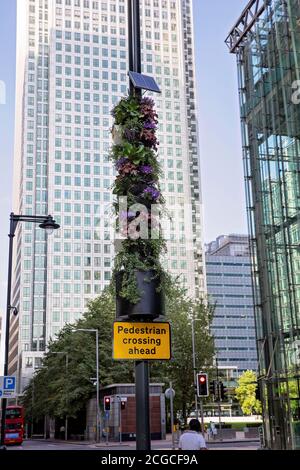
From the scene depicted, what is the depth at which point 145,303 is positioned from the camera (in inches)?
260

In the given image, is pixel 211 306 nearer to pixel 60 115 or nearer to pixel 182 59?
pixel 60 115

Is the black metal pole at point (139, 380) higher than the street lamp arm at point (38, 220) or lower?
lower

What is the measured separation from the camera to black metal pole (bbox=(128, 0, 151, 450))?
6.16m

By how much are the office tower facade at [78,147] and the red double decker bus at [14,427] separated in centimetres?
7402

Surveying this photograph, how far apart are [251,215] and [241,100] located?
700 centimetres

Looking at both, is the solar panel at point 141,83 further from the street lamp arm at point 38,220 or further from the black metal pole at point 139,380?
the street lamp arm at point 38,220

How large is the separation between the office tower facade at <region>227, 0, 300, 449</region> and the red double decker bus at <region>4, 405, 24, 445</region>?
3053 cm

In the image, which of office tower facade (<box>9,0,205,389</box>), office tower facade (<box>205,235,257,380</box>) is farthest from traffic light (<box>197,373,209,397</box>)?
office tower facade (<box>205,235,257,380</box>)

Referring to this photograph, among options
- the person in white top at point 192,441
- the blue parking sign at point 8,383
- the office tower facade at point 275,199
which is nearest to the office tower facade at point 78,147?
the office tower facade at point 275,199

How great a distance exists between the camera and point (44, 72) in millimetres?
150000

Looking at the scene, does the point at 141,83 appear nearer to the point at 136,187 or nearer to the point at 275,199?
the point at 136,187

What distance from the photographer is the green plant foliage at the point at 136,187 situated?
→ 695 cm

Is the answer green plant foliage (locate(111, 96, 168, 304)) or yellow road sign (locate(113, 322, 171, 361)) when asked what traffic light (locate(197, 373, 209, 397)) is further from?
yellow road sign (locate(113, 322, 171, 361))
